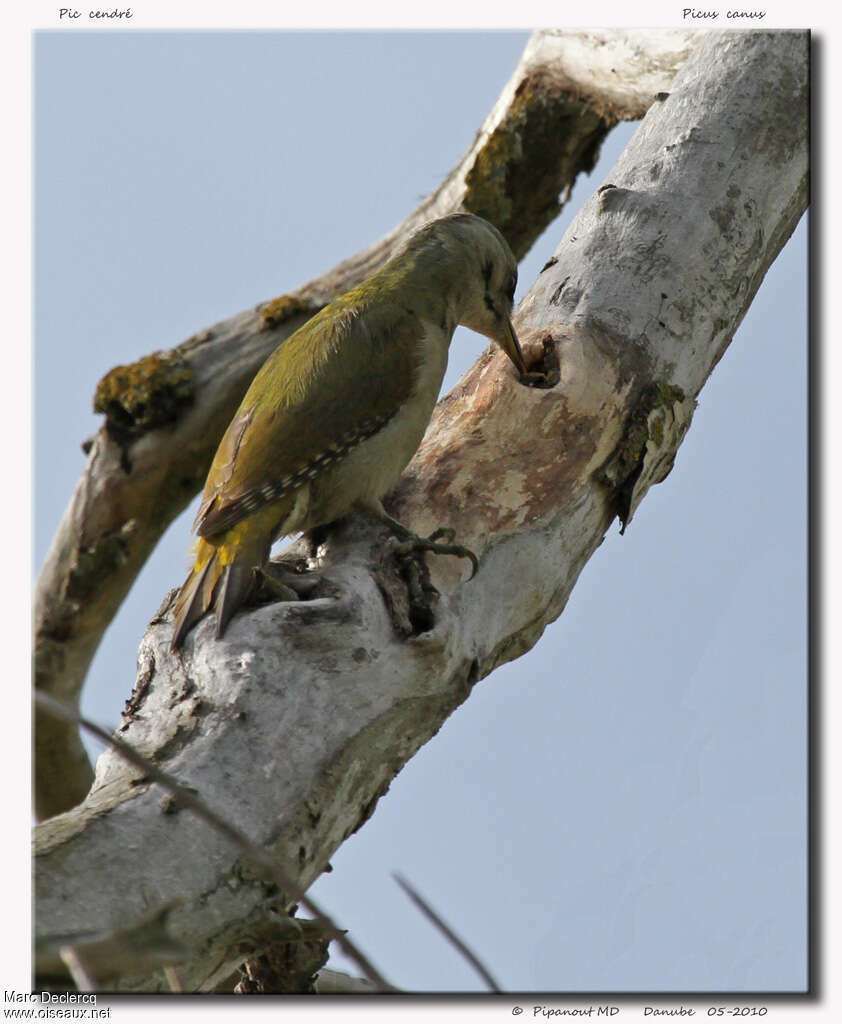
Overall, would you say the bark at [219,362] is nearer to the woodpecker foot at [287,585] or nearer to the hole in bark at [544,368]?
the hole in bark at [544,368]

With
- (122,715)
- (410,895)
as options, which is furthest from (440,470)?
(410,895)

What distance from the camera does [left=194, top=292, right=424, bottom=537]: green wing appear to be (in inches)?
128

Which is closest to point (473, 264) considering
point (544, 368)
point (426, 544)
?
point (544, 368)

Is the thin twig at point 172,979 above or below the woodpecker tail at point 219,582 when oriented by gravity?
below

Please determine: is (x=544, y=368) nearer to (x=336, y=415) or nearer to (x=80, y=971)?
(x=336, y=415)

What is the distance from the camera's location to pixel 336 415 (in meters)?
3.47

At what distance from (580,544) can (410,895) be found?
2.06m

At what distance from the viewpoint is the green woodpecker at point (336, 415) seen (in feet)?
10.2

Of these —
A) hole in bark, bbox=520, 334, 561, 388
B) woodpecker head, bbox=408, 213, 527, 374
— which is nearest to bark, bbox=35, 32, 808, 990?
hole in bark, bbox=520, 334, 561, 388


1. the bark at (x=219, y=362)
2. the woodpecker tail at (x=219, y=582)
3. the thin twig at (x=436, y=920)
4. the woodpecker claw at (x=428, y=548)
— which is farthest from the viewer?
the bark at (x=219, y=362)

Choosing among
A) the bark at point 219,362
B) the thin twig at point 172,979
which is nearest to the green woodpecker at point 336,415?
the thin twig at point 172,979

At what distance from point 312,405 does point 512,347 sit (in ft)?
2.07

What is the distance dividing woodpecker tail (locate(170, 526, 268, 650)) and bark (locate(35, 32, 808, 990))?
59mm

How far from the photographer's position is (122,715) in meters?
2.60
